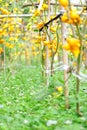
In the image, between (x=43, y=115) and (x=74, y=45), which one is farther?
(x=43, y=115)

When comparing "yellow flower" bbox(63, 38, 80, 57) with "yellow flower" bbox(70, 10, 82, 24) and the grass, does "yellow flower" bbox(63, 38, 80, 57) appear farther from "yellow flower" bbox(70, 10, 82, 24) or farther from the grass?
the grass

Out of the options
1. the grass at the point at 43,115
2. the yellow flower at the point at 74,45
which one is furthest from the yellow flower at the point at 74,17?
the grass at the point at 43,115

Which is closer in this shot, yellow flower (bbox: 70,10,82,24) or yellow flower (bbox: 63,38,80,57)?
yellow flower (bbox: 63,38,80,57)

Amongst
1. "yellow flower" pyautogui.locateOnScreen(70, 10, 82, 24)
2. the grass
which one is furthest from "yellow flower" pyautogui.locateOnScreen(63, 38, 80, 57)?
the grass

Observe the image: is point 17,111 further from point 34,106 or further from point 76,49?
point 76,49

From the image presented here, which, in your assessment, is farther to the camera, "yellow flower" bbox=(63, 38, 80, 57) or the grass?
the grass

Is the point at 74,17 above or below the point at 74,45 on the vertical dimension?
above

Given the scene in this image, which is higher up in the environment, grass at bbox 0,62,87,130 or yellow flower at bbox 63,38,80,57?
yellow flower at bbox 63,38,80,57

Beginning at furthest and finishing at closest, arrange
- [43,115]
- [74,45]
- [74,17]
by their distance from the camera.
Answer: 1. [43,115]
2. [74,17]
3. [74,45]

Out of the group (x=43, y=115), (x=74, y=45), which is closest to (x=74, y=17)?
(x=74, y=45)

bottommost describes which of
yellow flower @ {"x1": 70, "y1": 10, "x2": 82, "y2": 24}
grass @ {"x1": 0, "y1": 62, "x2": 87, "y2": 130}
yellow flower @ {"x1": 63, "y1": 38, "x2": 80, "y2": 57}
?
grass @ {"x1": 0, "y1": 62, "x2": 87, "y2": 130}

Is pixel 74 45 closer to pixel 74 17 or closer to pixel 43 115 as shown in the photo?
pixel 74 17

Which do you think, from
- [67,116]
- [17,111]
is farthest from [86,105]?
[17,111]

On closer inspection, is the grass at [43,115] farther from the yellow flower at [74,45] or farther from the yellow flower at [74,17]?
the yellow flower at [74,17]
